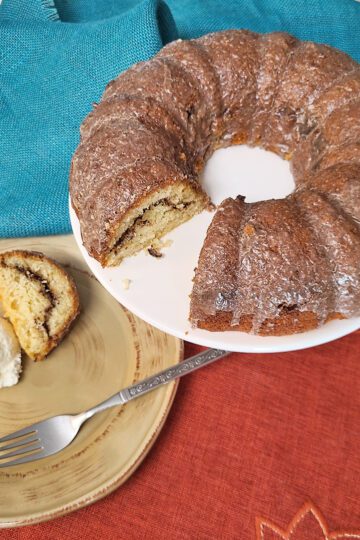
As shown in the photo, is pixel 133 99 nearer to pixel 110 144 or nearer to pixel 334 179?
pixel 110 144

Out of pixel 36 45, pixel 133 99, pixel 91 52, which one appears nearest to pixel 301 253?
pixel 133 99

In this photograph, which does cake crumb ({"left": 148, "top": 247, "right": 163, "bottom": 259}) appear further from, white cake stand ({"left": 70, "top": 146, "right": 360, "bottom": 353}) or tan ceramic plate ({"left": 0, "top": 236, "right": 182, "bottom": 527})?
tan ceramic plate ({"left": 0, "top": 236, "right": 182, "bottom": 527})

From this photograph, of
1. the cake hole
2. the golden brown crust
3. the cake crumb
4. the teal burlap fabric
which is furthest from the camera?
the teal burlap fabric

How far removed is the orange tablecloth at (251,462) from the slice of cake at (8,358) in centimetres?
54

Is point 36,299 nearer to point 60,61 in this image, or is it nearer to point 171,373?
point 171,373

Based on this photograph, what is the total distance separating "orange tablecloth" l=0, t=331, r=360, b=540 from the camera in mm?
1791

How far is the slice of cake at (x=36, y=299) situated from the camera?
2.09 metres

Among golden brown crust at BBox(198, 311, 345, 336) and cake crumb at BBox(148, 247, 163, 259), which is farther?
cake crumb at BBox(148, 247, 163, 259)

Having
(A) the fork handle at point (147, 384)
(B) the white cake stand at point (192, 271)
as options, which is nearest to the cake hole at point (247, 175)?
(B) the white cake stand at point (192, 271)

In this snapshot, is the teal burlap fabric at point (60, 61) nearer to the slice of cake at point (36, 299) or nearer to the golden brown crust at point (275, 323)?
the slice of cake at point (36, 299)

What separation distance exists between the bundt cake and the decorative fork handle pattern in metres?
0.19

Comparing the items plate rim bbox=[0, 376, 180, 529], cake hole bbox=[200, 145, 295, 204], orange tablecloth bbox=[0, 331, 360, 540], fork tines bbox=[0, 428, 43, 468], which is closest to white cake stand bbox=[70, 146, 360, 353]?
cake hole bbox=[200, 145, 295, 204]

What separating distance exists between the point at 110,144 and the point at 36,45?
1.19 meters

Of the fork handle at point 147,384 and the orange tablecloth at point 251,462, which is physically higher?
the fork handle at point 147,384
